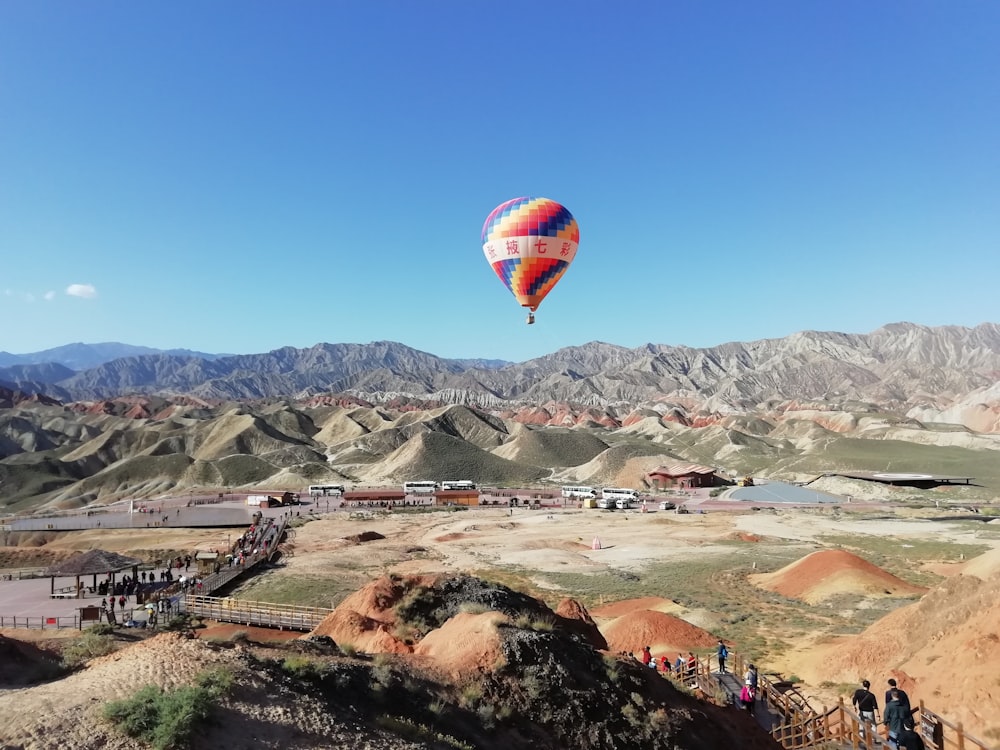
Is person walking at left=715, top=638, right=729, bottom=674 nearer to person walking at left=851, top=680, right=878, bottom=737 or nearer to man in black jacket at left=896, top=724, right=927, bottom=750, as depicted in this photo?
person walking at left=851, top=680, right=878, bottom=737

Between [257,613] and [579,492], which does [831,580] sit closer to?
[257,613]

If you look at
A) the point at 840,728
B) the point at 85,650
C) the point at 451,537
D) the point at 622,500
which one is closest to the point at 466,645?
the point at 85,650

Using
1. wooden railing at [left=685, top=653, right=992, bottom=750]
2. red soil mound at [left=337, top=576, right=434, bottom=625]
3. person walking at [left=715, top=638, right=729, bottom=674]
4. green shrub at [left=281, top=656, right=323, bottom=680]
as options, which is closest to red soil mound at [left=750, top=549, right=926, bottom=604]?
wooden railing at [left=685, top=653, right=992, bottom=750]

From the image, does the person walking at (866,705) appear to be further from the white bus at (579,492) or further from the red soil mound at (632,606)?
the white bus at (579,492)

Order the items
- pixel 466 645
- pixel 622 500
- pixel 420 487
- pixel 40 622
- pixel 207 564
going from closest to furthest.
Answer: pixel 466 645
pixel 40 622
pixel 207 564
pixel 622 500
pixel 420 487

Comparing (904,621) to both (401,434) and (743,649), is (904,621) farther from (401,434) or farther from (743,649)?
(401,434)

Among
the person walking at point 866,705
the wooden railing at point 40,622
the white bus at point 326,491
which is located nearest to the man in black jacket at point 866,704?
the person walking at point 866,705
